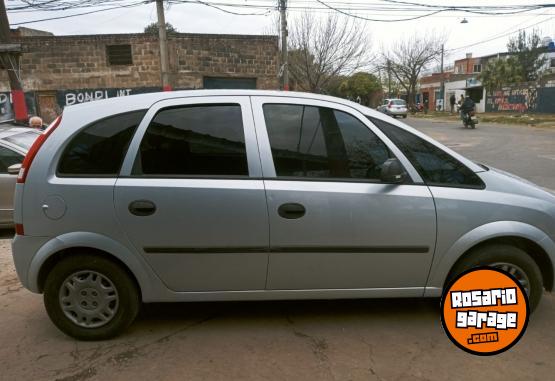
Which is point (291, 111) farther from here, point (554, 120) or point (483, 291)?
point (554, 120)

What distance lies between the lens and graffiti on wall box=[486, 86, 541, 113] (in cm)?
3216

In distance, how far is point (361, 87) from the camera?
1971 inches

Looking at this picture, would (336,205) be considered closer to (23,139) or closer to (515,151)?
(23,139)

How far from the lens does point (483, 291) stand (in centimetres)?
229

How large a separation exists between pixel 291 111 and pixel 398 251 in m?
1.19

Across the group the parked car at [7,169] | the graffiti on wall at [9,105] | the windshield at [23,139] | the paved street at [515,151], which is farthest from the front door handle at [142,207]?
the graffiti on wall at [9,105]

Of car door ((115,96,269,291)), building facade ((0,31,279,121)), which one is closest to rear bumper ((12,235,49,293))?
car door ((115,96,269,291))

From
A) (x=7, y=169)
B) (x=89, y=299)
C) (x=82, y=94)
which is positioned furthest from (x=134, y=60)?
(x=89, y=299)

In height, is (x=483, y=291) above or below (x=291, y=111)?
below

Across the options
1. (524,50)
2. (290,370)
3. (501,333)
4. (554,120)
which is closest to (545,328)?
(501,333)

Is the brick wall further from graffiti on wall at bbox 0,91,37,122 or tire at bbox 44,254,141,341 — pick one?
tire at bbox 44,254,141,341

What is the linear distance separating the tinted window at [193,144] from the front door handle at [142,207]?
20 centimetres

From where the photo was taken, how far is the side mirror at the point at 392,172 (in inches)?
114

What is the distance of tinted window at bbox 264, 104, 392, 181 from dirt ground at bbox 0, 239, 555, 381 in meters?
1.11
